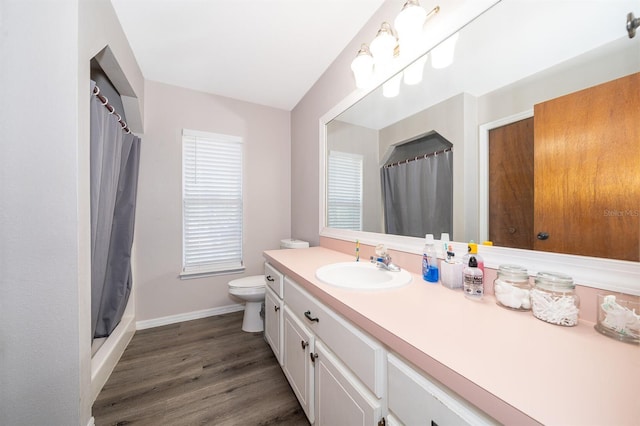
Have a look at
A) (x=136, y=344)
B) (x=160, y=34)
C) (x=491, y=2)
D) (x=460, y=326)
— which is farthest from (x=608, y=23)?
(x=136, y=344)

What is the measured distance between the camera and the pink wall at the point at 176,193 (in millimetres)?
2203

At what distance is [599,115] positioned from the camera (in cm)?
66

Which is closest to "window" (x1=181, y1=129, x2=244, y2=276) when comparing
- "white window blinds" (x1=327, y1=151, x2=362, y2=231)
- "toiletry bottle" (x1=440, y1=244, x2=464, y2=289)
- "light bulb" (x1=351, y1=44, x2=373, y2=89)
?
"white window blinds" (x1=327, y1=151, x2=362, y2=231)

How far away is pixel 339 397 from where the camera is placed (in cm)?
84

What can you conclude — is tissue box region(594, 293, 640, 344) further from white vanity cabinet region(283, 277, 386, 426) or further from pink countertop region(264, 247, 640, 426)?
white vanity cabinet region(283, 277, 386, 426)

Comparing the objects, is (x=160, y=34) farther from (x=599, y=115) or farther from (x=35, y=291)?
(x=599, y=115)

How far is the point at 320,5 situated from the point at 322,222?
1.58 m

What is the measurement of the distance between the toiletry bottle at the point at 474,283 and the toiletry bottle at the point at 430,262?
0.19m

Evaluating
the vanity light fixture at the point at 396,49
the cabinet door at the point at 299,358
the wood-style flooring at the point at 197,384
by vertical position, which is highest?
the vanity light fixture at the point at 396,49

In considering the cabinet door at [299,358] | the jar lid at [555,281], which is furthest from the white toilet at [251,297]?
the jar lid at [555,281]

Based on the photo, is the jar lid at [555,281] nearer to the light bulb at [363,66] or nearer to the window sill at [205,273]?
the light bulb at [363,66]

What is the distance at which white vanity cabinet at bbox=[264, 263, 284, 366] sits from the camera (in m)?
1.46

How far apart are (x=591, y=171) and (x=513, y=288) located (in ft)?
1.38

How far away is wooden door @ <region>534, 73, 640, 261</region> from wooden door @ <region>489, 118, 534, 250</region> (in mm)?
26
